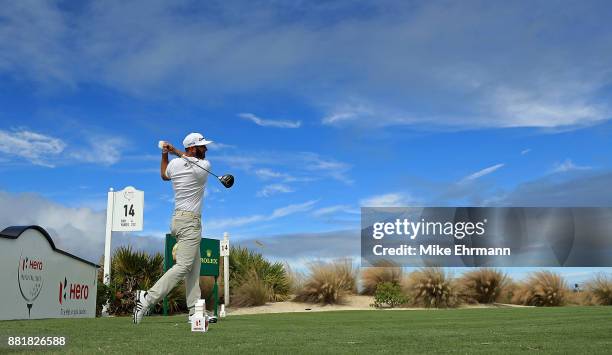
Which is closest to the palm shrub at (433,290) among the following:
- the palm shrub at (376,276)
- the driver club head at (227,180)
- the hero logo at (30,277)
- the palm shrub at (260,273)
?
the palm shrub at (376,276)

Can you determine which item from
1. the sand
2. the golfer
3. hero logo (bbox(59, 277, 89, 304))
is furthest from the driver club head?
the sand

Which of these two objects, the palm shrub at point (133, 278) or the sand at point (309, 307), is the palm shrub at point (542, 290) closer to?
the sand at point (309, 307)

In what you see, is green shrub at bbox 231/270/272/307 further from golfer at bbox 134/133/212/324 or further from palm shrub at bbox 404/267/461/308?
golfer at bbox 134/133/212/324

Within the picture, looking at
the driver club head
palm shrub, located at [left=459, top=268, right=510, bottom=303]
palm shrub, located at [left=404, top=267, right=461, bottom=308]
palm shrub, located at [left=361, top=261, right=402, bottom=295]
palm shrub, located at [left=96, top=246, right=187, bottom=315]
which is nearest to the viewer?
the driver club head

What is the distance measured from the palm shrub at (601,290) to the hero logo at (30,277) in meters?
17.3

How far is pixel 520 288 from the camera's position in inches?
869

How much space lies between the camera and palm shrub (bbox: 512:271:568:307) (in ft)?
71.3

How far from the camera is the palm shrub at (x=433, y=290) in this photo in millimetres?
20656

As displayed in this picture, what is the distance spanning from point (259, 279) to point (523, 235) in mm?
10155

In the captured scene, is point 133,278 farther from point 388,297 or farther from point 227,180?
point 227,180

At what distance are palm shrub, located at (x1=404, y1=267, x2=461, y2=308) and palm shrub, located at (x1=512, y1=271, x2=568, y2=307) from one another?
265cm

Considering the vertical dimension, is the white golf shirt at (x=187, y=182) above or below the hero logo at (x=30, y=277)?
above

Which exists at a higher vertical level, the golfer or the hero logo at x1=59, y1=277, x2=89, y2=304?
the golfer

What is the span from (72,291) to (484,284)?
12852 millimetres
